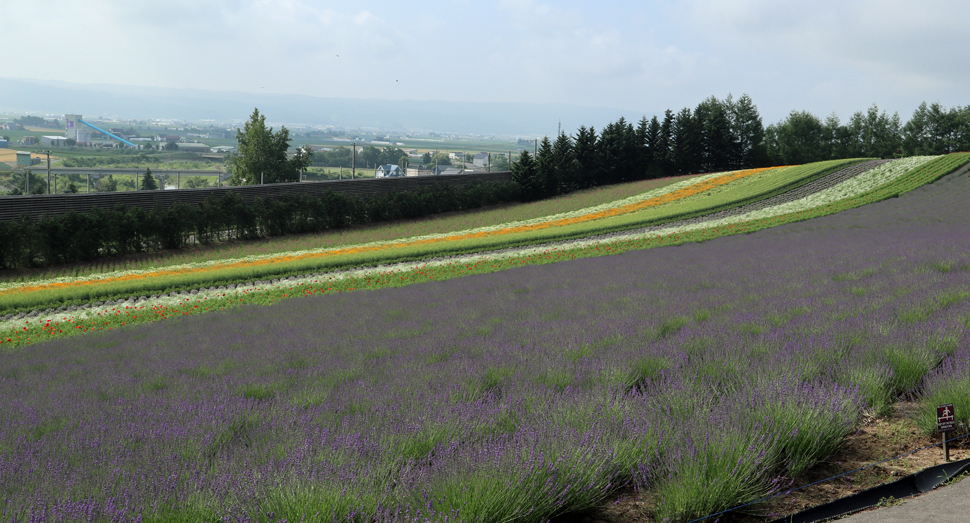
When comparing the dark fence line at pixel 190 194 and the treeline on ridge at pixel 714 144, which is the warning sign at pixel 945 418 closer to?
the dark fence line at pixel 190 194

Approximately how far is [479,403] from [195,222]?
3506cm

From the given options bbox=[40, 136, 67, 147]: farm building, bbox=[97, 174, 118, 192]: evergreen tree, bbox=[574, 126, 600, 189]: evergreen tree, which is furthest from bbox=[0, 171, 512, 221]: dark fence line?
bbox=[40, 136, 67, 147]: farm building

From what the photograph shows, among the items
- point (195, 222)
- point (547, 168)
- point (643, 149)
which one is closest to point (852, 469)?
point (195, 222)

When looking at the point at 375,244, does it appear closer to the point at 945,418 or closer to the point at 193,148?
the point at 945,418

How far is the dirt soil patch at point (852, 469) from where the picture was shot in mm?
3494

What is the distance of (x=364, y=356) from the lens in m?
6.86

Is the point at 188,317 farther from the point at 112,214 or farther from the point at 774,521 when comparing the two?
the point at 112,214

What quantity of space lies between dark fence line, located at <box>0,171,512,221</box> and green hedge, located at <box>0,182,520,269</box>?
0.98 m

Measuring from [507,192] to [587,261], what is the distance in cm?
3537

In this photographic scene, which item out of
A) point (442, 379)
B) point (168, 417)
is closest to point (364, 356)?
point (442, 379)

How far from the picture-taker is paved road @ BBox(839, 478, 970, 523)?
10.5 ft

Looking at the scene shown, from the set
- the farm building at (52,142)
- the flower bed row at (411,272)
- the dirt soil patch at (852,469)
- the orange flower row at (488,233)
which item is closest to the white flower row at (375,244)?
the orange flower row at (488,233)

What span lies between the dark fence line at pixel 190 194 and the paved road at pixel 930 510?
37.0 metres

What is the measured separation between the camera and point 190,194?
36656mm
